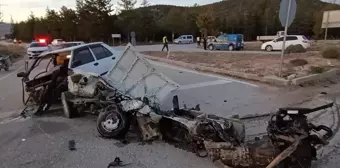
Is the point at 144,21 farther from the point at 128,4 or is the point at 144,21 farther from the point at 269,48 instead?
the point at 269,48

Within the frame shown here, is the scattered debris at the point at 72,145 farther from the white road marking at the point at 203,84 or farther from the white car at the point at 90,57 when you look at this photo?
the white road marking at the point at 203,84

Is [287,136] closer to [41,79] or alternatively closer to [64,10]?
[41,79]

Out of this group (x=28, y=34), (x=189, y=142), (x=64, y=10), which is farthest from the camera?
(x=28, y=34)

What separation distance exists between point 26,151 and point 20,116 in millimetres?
2777

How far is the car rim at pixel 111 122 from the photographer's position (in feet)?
19.5

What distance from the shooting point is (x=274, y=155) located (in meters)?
4.12

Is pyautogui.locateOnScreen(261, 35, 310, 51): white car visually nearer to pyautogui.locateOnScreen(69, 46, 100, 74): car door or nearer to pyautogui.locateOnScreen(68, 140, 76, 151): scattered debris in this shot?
pyautogui.locateOnScreen(69, 46, 100, 74): car door

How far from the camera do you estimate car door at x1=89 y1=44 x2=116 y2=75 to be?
27.4 ft

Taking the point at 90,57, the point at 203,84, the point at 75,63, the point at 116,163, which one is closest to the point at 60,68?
the point at 75,63

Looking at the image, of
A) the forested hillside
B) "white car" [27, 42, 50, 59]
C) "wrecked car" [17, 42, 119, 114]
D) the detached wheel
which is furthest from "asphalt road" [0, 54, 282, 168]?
the forested hillside

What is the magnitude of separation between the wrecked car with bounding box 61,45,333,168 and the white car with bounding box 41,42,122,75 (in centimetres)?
67

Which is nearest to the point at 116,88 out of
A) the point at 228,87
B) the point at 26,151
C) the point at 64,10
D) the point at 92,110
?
the point at 92,110

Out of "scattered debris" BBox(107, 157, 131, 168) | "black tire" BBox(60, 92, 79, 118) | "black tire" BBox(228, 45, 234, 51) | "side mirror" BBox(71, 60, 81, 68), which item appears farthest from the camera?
"black tire" BBox(228, 45, 234, 51)

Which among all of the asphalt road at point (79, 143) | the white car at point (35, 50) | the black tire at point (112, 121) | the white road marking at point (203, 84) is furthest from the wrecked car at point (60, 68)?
the white car at point (35, 50)
